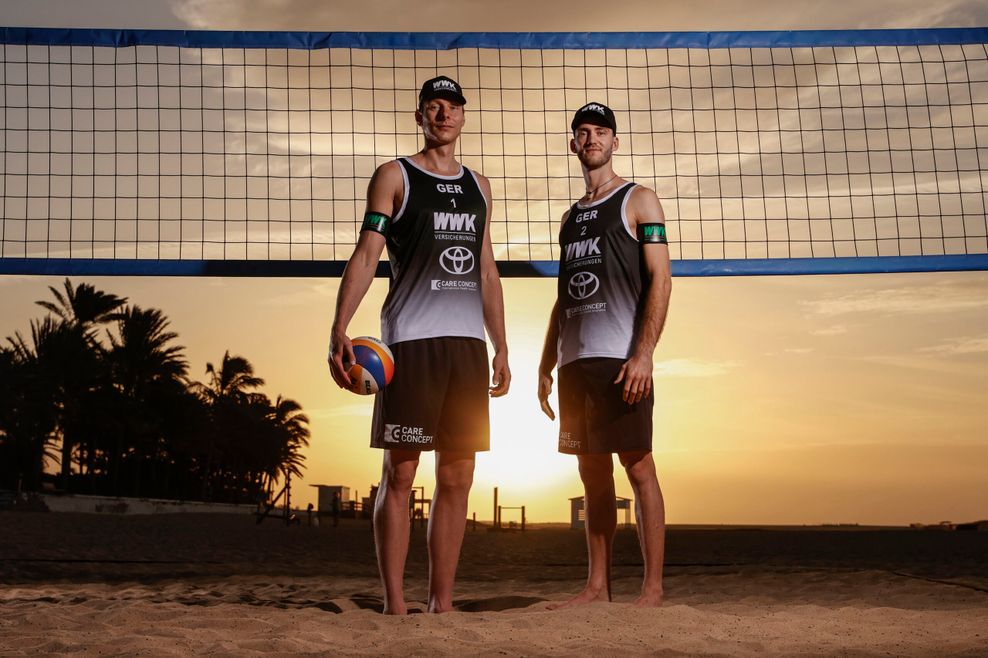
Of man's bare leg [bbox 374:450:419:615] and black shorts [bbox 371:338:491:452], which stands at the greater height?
black shorts [bbox 371:338:491:452]

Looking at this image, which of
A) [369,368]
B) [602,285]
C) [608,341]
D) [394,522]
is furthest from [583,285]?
[394,522]

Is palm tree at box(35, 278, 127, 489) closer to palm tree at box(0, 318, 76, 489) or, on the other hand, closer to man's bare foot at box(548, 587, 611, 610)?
palm tree at box(0, 318, 76, 489)

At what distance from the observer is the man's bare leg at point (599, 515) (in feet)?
15.6

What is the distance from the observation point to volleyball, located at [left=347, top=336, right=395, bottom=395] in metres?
4.20

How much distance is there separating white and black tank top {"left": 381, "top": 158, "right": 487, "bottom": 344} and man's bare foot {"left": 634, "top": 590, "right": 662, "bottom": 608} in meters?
1.35

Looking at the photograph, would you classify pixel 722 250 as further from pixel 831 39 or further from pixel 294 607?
pixel 294 607

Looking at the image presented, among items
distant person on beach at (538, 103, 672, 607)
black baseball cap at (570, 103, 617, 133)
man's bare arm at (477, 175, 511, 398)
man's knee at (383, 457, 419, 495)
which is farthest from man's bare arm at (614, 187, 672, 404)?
man's knee at (383, 457, 419, 495)

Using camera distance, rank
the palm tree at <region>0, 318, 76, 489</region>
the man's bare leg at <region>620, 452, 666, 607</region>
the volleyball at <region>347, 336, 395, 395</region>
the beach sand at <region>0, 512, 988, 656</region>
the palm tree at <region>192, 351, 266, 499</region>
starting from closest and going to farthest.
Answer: the beach sand at <region>0, 512, 988, 656</region> < the volleyball at <region>347, 336, 395, 395</region> < the man's bare leg at <region>620, 452, 666, 607</region> < the palm tree at <region>0, 318, 76, 489</region> < the palm tree at <region>192, 351, 266, 499</region>

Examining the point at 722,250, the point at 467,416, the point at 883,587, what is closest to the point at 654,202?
the point at 467,416

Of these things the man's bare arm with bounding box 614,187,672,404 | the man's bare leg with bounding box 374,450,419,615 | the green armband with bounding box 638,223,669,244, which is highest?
the green armband with bounding box 638,223,669,244

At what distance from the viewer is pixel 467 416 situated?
4.38 m

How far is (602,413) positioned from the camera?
15.1 ft

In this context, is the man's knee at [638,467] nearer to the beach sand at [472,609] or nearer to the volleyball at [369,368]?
the beach sand at [472,609]

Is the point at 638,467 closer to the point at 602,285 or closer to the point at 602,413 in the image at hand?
the point at 602,413
